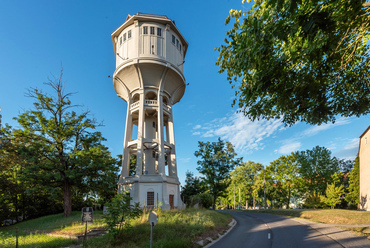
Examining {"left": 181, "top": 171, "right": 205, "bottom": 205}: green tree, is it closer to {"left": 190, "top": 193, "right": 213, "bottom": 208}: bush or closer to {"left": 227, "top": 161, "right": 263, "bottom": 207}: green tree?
{"left": 190, "top": 193, "right": 213, "bottom": 208}: bush

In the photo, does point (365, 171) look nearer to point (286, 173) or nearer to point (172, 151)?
point (286, 173)

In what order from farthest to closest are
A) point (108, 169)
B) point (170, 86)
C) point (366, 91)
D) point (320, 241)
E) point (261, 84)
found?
point (170, 86) < point (108, 169) < point (320, 241) < point (366, 91) < point (261, 84)

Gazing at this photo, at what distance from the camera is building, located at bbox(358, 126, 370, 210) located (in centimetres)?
3328

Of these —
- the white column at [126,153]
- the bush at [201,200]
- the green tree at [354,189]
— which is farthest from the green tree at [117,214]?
the green tree at [354,189]

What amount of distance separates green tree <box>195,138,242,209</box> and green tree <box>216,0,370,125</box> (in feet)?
96.1

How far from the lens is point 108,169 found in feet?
83.9

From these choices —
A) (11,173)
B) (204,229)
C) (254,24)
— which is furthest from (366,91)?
(11,173)

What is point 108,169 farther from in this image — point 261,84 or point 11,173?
point 261,84

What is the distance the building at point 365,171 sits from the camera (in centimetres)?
3328

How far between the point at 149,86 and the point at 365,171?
34.6 metres

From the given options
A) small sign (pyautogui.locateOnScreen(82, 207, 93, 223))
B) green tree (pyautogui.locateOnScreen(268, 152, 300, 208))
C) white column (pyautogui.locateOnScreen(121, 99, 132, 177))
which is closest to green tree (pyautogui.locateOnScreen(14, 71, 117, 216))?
white column (pyautogui.locateOnScreen(121, 99, 132, 177))

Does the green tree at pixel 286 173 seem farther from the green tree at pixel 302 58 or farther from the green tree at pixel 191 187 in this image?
the green tree at pixel 302 58

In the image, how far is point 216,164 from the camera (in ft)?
127

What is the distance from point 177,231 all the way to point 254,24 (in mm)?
10855
